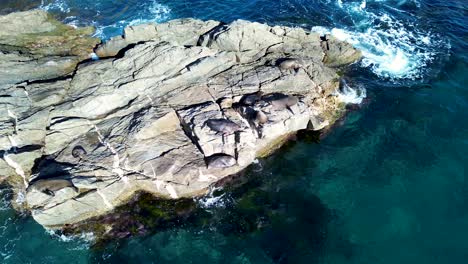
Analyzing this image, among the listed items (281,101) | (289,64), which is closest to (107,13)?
(289,64)

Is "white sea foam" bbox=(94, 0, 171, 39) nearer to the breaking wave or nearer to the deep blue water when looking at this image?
the breaking wave

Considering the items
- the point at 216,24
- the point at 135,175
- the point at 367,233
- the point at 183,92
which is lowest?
the point at 367,233

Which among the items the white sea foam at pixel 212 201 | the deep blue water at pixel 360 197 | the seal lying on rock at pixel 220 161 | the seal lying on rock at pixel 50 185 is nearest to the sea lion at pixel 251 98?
the deep blue water at pixel 360 197

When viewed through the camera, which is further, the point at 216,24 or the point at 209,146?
the point at 216,24

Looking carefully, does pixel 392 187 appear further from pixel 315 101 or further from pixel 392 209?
pixel 315 101

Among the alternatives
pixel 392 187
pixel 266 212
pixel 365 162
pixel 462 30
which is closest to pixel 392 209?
pixel 392 187

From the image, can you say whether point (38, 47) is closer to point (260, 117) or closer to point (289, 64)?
point (260, 117)

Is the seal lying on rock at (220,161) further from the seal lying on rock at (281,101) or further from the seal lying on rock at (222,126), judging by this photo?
the seal lying on rock at (281,101)

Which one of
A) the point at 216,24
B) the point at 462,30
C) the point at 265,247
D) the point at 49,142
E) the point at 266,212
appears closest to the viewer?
the point at 265,247
